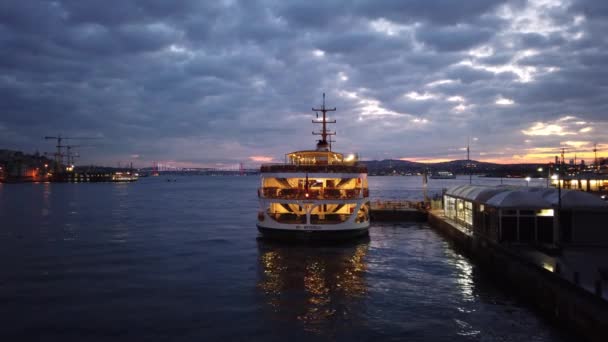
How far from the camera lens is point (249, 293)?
751 inches

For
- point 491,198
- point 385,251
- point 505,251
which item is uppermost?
point 491,198

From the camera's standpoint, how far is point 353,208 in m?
30.4

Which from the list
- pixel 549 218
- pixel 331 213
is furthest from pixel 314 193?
pixel 549 218

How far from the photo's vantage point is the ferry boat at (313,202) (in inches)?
1144

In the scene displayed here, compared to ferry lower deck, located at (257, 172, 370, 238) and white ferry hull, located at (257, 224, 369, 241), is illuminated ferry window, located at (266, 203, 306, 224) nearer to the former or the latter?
ferry lower deck, located at (257, 172, 370, 238)

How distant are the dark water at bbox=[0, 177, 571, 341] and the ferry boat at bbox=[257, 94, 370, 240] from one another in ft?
4.57

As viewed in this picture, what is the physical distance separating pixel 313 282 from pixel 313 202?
887cm

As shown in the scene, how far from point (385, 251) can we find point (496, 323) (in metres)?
14.0

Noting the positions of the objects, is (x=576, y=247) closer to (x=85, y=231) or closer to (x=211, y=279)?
(x=211, y=279)

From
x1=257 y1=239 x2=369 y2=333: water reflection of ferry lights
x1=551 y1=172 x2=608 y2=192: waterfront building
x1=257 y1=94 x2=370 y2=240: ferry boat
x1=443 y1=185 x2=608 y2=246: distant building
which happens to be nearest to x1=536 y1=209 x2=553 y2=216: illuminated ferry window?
x1=443 y1=185 x2=608 y2=246: distant building

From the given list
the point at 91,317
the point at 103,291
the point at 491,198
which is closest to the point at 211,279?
the point at 103,291

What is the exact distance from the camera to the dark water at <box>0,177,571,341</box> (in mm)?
14492

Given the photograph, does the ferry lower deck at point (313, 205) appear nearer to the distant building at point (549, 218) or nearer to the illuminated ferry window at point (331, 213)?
the illuminated ferry window at point (331, 213)

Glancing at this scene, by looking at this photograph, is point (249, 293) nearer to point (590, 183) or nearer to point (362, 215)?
point (362, 215)
